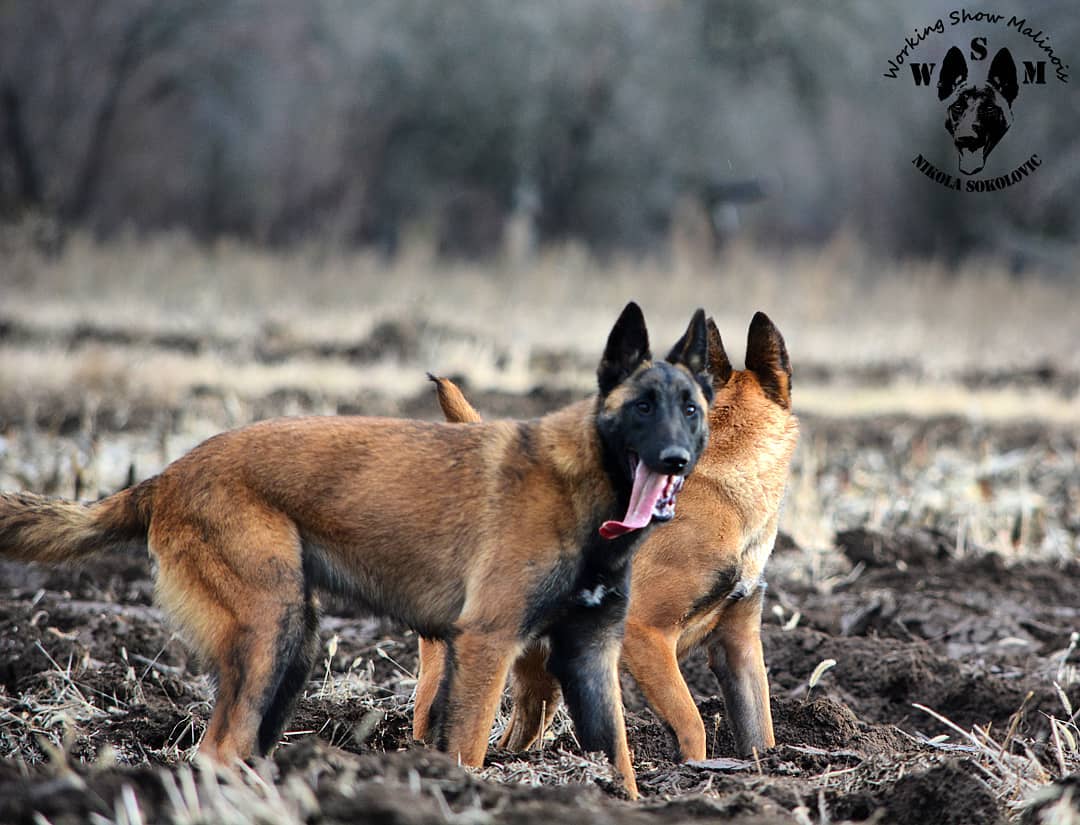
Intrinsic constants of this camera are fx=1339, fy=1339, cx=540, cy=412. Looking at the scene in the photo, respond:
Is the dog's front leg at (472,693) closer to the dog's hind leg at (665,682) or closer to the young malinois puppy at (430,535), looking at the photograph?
the young malinois puppy at (430,535)

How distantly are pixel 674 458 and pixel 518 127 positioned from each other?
33092 millimetres

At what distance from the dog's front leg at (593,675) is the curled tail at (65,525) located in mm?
1572

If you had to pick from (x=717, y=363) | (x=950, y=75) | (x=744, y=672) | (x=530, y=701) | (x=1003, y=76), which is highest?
(x=1003, y=76)

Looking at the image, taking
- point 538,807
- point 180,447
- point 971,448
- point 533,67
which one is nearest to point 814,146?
point 533,67

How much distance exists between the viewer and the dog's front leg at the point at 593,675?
4711 mm

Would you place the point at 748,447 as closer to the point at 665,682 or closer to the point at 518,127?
the point at 665,682

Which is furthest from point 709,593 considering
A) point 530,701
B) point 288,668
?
point 288,668

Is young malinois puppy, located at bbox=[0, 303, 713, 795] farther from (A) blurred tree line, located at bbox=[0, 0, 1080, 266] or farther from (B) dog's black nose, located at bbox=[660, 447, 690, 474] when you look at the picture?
(A) blurred tree line, located at bbox=[0, 0, 1080, 266]

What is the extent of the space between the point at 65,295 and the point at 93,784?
18.7 m

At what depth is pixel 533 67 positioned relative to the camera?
37094mm

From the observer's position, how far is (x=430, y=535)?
483 cm

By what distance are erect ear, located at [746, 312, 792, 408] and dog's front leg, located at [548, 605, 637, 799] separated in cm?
151

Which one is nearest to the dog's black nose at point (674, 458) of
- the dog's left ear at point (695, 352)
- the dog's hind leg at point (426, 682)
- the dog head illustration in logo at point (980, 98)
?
the dog's left ear at point (695, 352)

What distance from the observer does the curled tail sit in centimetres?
477
